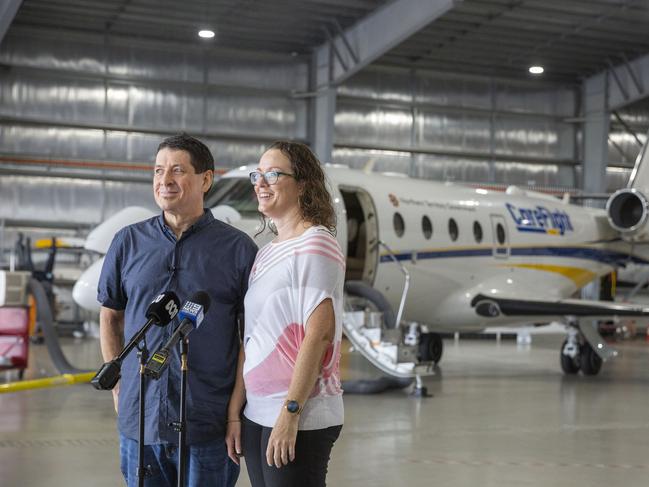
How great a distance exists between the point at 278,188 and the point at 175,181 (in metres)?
0.38

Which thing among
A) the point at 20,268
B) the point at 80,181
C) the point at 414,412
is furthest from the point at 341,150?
the point at 414,412

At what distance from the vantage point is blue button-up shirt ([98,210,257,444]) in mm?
3086

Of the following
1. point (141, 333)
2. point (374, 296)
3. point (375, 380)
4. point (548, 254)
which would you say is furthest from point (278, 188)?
point (548, 254)

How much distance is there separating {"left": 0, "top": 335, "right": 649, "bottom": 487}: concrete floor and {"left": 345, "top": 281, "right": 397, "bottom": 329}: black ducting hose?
87 cm

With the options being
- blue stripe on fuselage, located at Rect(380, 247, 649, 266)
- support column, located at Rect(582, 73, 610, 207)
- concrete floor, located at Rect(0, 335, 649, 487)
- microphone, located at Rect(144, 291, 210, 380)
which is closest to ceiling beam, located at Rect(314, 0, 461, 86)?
blue stripe on fuselage, located at Rect(380, 247, 649, 266)

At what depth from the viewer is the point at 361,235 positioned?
41.9ft

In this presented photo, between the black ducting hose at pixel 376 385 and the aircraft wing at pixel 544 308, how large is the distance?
7.92ft

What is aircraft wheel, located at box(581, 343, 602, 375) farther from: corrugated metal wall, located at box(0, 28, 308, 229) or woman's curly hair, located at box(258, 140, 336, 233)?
woman's curly hair, located at box(258, 140, 336, 233)

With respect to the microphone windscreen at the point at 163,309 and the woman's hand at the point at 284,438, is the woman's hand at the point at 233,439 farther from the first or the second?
the microphone windscreen at the point at 163,309

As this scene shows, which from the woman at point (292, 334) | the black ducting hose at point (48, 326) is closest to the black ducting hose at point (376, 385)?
the black ducting hose at point (48, 326)

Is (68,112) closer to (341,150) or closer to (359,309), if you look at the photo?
(341,150)

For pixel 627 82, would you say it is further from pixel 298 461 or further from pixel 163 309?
pixel 163 309

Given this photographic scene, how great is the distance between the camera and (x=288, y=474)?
9.37ft

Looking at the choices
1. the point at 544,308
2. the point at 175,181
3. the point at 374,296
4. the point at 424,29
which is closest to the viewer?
the point at 175,181
